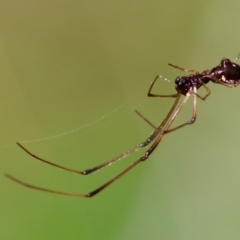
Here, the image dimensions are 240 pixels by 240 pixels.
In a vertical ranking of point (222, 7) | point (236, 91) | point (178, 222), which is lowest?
point (178, 222)

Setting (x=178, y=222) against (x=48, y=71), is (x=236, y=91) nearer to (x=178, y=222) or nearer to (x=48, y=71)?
(x=178, y=222)

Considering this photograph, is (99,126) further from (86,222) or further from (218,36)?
(218,36)

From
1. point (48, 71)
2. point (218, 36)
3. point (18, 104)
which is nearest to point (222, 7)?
point (218, 36)

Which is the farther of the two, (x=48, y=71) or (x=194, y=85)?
(x=48, y=71)

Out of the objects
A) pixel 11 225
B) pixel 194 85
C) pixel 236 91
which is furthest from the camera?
pixel 236 91

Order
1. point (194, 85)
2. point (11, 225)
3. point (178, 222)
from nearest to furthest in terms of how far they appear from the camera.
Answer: point (194, 85) < point (11, 225) < point (178, 222)

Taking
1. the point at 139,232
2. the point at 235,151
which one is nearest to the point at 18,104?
the point at 139,232

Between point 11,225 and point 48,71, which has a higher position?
point 48,71
